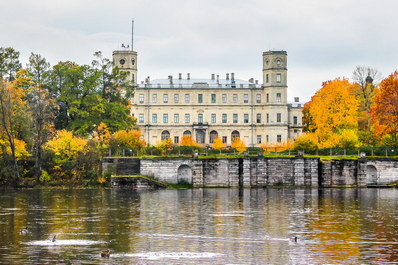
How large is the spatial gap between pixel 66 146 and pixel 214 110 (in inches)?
1787

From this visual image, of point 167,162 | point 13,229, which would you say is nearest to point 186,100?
point 167,162

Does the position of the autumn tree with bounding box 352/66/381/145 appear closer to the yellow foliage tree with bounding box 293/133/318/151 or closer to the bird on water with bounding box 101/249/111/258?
the yellow foliage tree with bounding box 293/133/318/151

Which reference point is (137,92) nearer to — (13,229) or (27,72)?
(27,72)

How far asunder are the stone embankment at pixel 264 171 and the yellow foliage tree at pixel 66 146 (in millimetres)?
2881

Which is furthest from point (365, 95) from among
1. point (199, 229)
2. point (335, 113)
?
point (199, 229)

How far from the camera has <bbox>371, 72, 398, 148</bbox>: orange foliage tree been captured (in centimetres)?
6506

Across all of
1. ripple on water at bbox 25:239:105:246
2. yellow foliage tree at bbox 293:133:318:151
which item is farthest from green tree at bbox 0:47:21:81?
ripple on water at bbox 25:239:105:246

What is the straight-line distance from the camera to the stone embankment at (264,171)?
60812 millimetres

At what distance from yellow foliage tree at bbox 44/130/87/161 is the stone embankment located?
2.88m

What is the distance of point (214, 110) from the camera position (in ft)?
347

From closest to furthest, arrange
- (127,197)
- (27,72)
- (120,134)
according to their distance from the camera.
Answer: (127,197), (120,134), (27,72)

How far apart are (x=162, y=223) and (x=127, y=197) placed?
51.8 feet

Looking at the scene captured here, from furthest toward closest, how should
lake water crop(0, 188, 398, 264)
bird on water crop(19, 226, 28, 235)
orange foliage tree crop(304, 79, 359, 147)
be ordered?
orange foliage tree crop(304, 79, 359, 147)
bird on water crop(19, 226, 28, 235)
lake water crop(0, 188, 398, 264)

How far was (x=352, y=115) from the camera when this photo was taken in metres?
74.0
